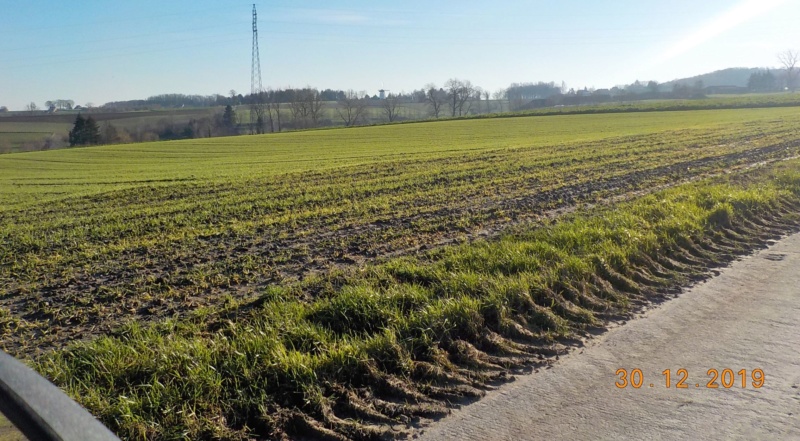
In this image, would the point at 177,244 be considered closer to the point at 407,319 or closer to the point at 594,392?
the point at 407,319

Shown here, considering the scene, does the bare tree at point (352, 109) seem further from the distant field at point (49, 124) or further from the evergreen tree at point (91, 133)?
the evergreen tree at point (91, 133)

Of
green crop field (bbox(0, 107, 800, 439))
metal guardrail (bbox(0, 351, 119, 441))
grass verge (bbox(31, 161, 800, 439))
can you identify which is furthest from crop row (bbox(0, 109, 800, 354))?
metal guardrail (bbox(0, 351, 119, 441))

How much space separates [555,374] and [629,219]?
5.01m

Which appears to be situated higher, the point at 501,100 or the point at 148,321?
the point at 501,100

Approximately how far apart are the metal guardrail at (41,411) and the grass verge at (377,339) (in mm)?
944

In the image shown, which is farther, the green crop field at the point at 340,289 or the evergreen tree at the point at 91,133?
the evergreen tree at the point at 91,133

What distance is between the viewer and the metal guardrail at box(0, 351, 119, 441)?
236 centimetres

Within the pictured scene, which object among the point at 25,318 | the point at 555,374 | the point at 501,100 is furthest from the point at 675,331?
the point at 501,100

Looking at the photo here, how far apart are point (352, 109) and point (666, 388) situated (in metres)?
111

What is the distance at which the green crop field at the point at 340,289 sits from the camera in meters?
4.05

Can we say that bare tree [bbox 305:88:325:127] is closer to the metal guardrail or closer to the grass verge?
the grass verge

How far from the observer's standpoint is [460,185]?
16547 millimetres
